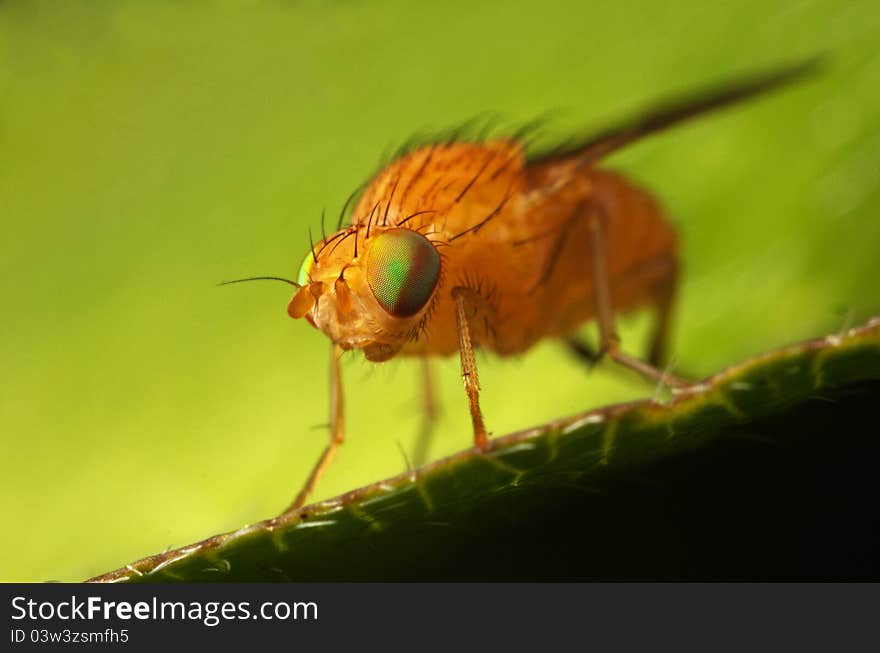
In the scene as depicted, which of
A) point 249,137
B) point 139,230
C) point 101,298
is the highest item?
point 249,137

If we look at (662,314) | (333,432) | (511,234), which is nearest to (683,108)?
(511,234)

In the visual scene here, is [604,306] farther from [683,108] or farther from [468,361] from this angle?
[468,361]

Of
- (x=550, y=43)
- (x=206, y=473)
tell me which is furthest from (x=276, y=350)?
(x=550, y=43)

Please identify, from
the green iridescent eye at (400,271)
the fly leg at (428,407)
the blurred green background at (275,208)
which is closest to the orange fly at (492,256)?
the green iridescent eye at (400,271)

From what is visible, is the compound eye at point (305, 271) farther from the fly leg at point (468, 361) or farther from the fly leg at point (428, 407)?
the fly leg at point (428, 407)

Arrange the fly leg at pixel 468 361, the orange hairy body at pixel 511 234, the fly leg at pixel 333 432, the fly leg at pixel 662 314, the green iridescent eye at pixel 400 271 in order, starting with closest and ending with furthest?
the fly leg at pixel 468 361, the green iridescent eye at pixel 400 271, the fly leg at pixel 333 432, the orange hairy body at pixel 511 234, the fly leg at pixel 662 314

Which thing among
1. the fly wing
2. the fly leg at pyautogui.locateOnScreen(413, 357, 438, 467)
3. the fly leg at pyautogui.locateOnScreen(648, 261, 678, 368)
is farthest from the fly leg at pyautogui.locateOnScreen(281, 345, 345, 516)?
the fly leg at pyautogui.locateOnScreen(648, 261, 678, 368)

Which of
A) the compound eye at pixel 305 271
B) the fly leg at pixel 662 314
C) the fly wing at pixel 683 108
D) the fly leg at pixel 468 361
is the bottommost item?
the fly leg at pixel 468 361

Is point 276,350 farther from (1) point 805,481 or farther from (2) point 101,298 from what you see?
(1) point 805,481
